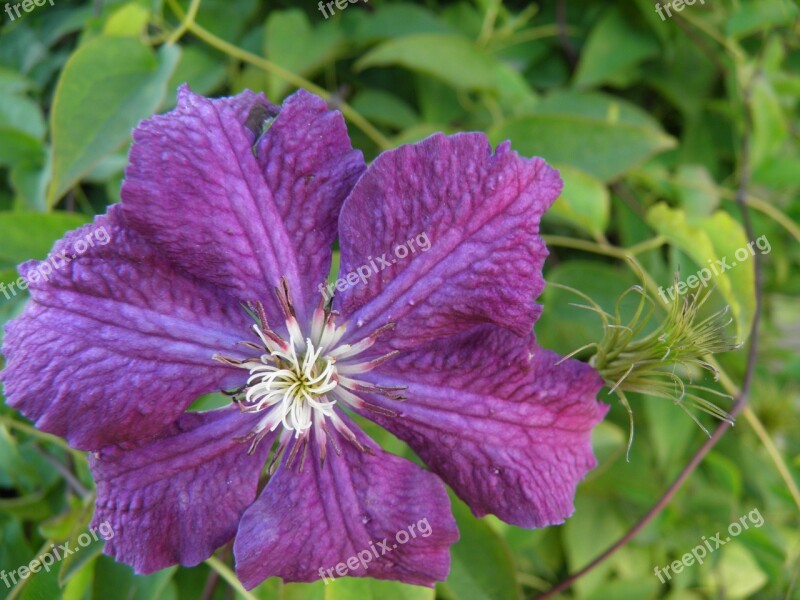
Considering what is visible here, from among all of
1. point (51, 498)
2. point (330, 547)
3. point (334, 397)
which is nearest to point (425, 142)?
point (334, 397)

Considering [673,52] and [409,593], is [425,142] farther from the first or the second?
[673,52]

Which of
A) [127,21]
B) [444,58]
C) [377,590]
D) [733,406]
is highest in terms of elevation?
[127,21]

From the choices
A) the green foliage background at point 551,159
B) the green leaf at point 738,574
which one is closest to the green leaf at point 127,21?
the green foliage background at point 551,159

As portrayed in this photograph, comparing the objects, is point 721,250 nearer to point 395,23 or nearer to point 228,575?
point 395,23

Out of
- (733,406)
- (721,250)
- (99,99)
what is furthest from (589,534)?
(99,99)

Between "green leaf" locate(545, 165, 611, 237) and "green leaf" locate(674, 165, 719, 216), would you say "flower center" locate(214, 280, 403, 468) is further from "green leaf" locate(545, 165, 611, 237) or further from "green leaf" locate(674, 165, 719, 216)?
"green leaf" locate(674, 165, 719, 216)

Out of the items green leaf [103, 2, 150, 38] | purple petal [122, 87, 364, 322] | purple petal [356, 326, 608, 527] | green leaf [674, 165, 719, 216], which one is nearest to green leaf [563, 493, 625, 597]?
green leaf [674, 165, 719, 216]
